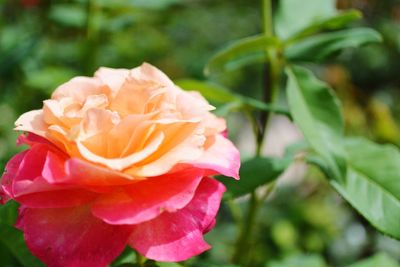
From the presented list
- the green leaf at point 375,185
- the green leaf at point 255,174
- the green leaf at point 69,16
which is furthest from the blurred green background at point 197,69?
the green leaf at point 375,185

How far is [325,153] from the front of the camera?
70cm

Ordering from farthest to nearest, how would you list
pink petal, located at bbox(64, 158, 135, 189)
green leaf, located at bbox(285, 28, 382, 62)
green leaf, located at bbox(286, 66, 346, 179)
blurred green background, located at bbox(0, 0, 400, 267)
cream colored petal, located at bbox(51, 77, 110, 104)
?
1. blurred green background, located at bbox(0, 0, 400, 267)
2. green leaf, located at bbox(285, 28, 382, 62)
3. green leaf, located at bbox(286, 66, 346, 179)
4. cream colored petal, located at bbox(51, 77, 110, 104)
5. pink petal, located at bbox(64, 158, 135, 189)

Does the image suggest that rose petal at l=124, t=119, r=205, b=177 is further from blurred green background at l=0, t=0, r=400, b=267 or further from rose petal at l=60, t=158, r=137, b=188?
blurred green background at l=0, t=0, r=400, b=267

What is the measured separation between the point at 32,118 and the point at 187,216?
0.18 m

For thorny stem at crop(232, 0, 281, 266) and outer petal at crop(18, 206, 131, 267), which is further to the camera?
thorny stem at crop(232, 0, 281, 266)

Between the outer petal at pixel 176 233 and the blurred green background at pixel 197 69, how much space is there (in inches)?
9.1

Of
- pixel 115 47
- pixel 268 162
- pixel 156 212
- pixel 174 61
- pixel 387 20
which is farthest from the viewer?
pixel 387 20

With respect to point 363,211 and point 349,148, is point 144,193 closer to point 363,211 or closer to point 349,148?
point 363,211

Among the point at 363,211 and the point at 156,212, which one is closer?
the point at 156,212

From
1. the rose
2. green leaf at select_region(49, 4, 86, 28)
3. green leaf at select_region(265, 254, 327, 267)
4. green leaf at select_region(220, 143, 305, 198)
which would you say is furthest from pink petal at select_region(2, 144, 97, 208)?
green leaf at select_region(49, 4, 86, 28)

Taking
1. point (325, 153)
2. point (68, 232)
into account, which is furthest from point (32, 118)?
point (325, 153)

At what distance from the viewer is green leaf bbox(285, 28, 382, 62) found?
2.78ft

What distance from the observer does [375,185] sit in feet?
2.40

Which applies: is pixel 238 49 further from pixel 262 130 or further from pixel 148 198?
pixel 148 198
